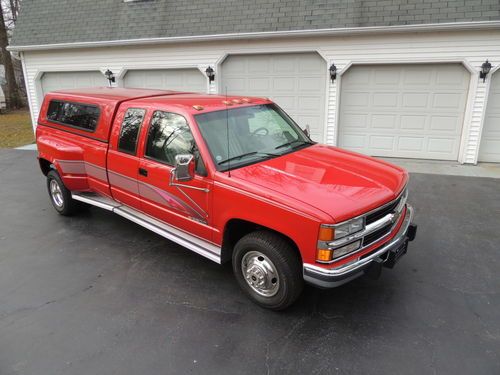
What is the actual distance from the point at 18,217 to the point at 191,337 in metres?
4.42

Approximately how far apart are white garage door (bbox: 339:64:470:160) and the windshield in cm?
557

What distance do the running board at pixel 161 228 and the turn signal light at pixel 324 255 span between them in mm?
1178

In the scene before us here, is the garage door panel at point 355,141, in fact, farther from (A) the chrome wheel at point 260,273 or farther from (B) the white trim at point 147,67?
(A) the chrome wheel at point 260,273

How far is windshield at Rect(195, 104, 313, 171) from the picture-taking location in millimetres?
3822

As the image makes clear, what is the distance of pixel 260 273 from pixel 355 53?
296 inches

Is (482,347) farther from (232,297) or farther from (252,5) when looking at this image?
(252,5)

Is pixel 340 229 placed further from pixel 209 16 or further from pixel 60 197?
pixel 209 16

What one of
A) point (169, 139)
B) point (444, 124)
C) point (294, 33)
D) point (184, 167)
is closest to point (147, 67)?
point (294, 33)

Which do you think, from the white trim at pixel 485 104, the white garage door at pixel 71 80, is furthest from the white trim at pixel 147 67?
the white trim at pixel 485 104

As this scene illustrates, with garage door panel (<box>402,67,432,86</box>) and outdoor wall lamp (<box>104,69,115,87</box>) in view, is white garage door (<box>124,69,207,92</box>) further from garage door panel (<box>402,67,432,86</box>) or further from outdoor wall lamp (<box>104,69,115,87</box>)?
garage door panel (<box>402,67,432,86</box>)

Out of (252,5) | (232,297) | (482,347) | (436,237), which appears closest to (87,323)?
(232,297)

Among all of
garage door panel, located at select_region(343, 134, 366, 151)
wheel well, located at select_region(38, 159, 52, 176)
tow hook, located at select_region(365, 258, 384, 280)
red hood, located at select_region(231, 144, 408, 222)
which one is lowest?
garage door panel, located at select_region(343, 134, 366, 151)

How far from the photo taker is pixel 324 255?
9.83 ft

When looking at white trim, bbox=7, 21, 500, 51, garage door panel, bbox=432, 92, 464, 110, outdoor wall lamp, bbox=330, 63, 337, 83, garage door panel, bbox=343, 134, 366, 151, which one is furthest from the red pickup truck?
garage door panel, bbox=432, 92, 464, 110
